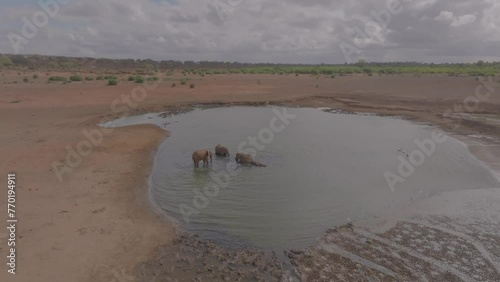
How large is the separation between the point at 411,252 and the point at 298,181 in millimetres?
5002

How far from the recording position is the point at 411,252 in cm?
827

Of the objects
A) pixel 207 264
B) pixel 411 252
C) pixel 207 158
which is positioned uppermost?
pixel 207 158

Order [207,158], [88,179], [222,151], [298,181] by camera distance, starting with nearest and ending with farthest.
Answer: [88,179]
[298,181]
[207,158]
[222,151]

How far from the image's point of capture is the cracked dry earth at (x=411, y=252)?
7430mm

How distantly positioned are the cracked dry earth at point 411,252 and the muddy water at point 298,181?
75 cm

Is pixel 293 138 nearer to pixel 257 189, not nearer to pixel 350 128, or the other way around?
→ pixel 350 128

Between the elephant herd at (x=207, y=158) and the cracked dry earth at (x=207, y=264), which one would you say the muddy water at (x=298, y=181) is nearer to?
the elephant herd at (x=207, y=158)

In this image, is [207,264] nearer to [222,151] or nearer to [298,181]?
[298,181]

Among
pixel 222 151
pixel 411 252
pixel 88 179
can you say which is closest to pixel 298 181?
pixel 222 151

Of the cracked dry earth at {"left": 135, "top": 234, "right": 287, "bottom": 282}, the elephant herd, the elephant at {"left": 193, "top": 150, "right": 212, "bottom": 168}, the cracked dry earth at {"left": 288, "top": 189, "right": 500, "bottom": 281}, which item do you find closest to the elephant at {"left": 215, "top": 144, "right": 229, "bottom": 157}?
the elephant herd

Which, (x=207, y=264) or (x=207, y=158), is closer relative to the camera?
(x=207, y=264)

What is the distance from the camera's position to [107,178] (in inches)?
488

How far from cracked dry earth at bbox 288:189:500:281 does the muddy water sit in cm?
75

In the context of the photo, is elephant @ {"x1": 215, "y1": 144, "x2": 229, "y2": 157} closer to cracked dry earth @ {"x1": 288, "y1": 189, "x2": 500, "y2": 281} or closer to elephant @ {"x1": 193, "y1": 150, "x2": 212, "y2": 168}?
elephant @ {"x1": 193, "y1": 150, "x2": 212, "y2": 168}
